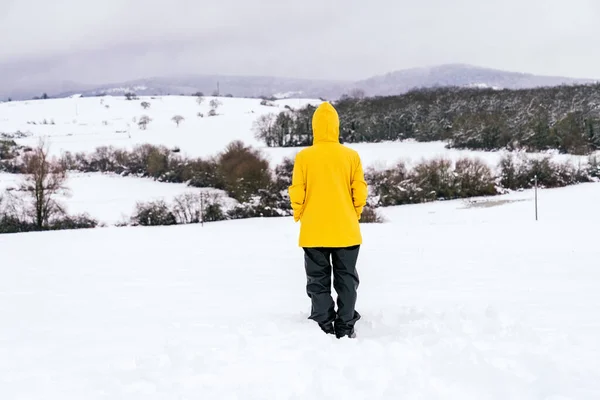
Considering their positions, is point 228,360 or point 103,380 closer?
point 103,380

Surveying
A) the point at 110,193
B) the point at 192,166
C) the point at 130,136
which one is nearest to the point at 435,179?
the point at 192,166

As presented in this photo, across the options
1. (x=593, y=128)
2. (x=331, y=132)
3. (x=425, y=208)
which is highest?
(x=593, y=128)

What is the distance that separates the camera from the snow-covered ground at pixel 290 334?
279 centimetres

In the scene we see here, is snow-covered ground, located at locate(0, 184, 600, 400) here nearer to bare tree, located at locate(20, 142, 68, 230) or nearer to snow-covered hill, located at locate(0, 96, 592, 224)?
bare tree, located at locate(20, 142, 68, 230)

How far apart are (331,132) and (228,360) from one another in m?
1.91

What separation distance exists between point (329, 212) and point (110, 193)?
1644 inches

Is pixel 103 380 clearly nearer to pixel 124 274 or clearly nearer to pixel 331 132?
pixel 331 132

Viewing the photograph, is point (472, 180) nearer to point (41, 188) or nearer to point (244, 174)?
point (244, 174)

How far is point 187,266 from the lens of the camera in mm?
8836

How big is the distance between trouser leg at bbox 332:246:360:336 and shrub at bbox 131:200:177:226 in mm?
26789

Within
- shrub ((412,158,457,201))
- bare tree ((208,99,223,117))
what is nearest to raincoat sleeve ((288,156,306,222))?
shrub ((412,158,457,201))

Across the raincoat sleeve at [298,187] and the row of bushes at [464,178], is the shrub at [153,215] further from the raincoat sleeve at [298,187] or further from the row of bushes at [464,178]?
the raincoat sleeve at [298,187]

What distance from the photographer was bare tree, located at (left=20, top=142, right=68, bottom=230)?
1037 inches

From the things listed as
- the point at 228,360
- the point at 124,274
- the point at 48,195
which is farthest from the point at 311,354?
the point at 48,195
